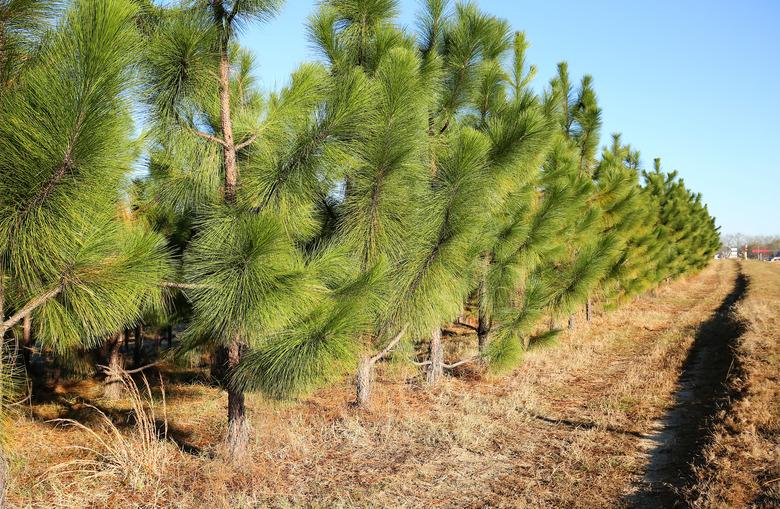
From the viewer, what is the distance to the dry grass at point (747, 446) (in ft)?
12.7

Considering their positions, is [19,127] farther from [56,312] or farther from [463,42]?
[463,42]

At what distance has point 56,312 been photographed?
10.4ft

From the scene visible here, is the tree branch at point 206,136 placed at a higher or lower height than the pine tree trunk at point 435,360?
higher

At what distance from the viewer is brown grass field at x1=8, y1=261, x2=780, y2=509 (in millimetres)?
4020

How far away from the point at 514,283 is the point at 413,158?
3301mm

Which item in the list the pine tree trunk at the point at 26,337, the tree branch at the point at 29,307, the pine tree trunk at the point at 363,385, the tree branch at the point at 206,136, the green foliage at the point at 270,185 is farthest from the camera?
the pine tree trunk at the point at 363,385

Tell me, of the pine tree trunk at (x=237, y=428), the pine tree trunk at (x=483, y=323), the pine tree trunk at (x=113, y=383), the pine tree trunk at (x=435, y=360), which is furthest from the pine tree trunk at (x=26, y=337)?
the pine tree trunk at (x=483, y=323)

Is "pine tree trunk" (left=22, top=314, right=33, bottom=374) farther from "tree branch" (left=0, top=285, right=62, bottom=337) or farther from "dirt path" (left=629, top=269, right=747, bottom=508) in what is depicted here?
"dirt path" (left=629, top=269, right=747, bottom=508)

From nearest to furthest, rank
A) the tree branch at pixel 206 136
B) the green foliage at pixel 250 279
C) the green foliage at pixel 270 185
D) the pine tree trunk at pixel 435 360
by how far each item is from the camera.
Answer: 1. the green foliage at pixel 270 185
2. the green foliage at pixel 250 279
3. the tree branch at pixel 206 136
4. the pine tree trunk at pixel 435 360

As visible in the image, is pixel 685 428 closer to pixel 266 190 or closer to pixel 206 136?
pixel 266 190

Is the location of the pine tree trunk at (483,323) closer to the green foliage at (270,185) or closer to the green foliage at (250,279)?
the green foliage at (270,185)

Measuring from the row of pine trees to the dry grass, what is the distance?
7.33 ft

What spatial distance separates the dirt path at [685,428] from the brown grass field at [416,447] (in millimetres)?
93

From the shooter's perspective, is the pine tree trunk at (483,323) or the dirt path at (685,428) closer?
the dirt path at (685,428)
